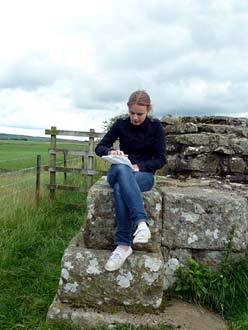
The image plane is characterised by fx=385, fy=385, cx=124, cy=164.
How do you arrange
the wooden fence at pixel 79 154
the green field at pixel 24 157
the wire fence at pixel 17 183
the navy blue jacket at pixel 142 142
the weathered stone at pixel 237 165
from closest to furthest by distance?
the navy blue jacket at pixel 142 142
the weathered stone at pixel 237 165
the wire fence at pixel 17 183
the wooden fence at pixel 79 154
the green field at pixel 24 157

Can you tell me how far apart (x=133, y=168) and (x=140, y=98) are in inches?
24.7

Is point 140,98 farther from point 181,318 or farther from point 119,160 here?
point 181,318

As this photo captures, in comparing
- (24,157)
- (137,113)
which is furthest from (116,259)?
(24,157)

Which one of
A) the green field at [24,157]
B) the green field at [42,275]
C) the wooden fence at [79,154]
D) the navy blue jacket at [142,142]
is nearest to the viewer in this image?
the green field at [42,275]

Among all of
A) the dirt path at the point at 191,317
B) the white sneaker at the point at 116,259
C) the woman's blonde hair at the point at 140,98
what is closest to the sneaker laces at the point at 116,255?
the white sneaker at the point at 116,259

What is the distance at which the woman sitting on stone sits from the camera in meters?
3.07

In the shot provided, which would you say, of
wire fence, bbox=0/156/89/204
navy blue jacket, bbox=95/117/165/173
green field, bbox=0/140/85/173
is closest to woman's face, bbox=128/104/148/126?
navy blue jacket, bbox=95/117/165/173

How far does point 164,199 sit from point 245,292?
1.05 metres

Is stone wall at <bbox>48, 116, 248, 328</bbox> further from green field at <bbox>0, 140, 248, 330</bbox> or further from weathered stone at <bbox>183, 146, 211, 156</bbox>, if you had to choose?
green field at <bbox>0, 140, 248, 330</bbox>

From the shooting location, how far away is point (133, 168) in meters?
3.46

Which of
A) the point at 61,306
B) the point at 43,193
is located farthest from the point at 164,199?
the point at 43,193

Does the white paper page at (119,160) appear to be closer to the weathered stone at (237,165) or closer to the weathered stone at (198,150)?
the weathered stone at (198,150)

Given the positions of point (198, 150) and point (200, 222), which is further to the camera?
point (198, 150)

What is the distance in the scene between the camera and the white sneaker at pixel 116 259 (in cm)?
299
